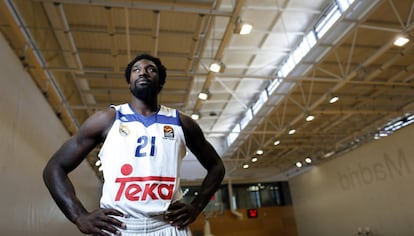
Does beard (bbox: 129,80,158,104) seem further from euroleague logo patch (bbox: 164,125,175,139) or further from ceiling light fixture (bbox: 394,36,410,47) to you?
ceiling light fixture (bbox: 394,36,410,47)

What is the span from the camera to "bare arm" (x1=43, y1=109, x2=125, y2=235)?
A: 133cm

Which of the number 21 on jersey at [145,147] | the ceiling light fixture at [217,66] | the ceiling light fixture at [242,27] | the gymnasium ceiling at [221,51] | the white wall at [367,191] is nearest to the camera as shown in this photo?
the number 21 on jersey at [145,147]

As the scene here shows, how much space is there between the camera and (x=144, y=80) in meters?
1.59

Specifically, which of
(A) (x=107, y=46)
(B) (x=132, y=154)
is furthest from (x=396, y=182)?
(B) (x=132, y=154)

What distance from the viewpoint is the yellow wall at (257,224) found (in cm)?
1444

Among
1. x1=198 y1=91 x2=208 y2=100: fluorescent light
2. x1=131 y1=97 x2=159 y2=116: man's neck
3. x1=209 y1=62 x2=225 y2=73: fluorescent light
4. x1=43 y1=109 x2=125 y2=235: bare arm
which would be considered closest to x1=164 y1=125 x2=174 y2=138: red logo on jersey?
x1=131 y1=97 x2=159 y2=116: man's neck

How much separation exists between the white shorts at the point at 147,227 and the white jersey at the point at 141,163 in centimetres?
3

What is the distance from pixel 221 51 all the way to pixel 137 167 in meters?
4.73

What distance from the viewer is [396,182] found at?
351 inches

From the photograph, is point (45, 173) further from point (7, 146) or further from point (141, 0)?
point (141, 0)

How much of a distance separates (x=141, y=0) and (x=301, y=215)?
12.7m

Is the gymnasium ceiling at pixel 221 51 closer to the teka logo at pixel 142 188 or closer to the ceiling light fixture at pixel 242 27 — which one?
the ceiling light fixture at pixel 242 27

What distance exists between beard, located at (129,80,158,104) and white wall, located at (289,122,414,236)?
338 inches

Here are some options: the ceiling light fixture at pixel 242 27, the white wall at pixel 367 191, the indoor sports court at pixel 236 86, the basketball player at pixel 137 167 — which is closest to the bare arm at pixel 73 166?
the basketball player at pixel 137 167
